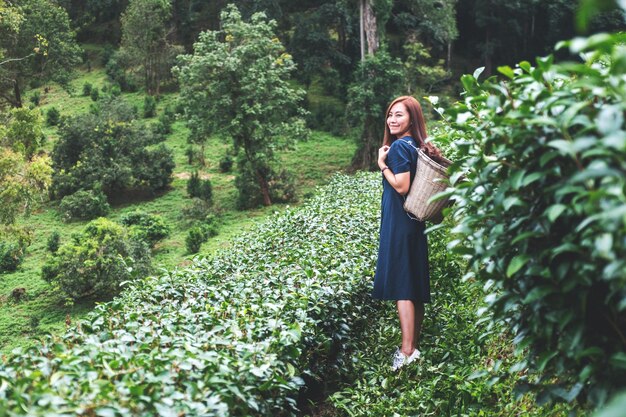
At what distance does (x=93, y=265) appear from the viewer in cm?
1105

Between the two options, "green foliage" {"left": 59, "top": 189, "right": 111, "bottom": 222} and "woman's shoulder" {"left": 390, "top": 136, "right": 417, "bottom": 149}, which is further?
"green foliage" {"left": 59, "top": 189, "right": 111, "bottom": 222}

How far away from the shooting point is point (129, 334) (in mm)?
2441

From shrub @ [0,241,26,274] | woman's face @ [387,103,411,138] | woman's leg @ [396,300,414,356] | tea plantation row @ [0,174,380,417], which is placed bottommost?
shrub @ [0,241,26,274]

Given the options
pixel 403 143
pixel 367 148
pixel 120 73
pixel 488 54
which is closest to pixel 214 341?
pixel 403 143

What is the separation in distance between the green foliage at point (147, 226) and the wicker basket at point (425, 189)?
36.4 ft

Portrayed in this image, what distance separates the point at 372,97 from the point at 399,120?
52.4 ft

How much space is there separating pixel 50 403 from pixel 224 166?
19.3 m

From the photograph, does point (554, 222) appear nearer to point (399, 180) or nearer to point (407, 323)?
A: point (399, 180)

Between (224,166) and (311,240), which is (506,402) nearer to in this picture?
(311,240)

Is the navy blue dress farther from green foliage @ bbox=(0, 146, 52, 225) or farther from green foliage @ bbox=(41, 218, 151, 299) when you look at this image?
green foliage @ bbox=(0, 146, 52, 225)

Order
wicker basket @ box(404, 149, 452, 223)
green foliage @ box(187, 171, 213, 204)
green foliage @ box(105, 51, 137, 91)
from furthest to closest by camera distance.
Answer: green foliage @ box(105, 51, 137, 91) → green foliage @ box(187, 171, 213, 204) → wicker basket @ box(404, 149, 452, 223)

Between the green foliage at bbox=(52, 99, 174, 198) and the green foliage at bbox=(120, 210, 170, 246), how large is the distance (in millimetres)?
3061

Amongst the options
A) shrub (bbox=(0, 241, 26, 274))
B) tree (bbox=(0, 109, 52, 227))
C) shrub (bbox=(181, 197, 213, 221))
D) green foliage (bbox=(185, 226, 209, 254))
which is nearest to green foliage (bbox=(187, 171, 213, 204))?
shrub (bbox=(181, 197, 213, 221))

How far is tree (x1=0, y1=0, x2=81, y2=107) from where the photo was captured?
64.0 feet
